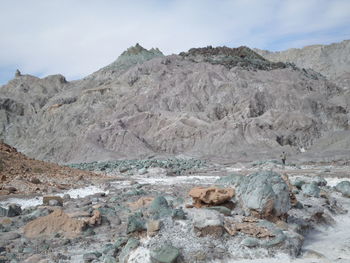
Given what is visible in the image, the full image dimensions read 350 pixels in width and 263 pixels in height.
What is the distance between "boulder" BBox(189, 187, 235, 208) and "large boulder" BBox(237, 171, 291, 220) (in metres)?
0.40

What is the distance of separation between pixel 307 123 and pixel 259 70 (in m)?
16.3

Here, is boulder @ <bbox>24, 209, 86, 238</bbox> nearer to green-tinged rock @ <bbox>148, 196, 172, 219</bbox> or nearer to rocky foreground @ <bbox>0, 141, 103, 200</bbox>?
green-tinged rock @ <bbox>148, 196, 172, 219</bbox>

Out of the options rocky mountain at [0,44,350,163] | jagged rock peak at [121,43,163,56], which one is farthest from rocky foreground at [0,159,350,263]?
jagged rock peak at [121,43,163,56]

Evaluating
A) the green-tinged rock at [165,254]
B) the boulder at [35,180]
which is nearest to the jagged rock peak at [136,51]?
the boulder at [35,180]

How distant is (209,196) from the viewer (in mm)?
8703

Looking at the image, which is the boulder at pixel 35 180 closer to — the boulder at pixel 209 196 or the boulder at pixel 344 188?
the boulder at pixel 209 196

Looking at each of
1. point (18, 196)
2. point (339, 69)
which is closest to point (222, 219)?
point (18, 196)

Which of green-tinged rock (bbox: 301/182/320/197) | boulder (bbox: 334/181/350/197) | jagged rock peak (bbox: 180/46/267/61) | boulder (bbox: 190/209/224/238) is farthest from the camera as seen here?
jagged rock peak (bbox: 180/46/267/61)

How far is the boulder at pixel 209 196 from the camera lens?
28.5ft

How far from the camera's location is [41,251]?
304 inches

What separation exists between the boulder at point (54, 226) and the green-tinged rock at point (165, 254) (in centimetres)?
255

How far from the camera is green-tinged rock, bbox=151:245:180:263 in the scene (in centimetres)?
664

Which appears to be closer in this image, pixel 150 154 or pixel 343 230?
pixel 343 230

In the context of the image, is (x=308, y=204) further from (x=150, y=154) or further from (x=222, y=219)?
(x=150, y=154)
